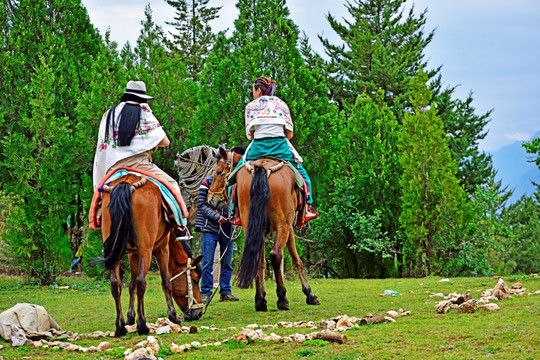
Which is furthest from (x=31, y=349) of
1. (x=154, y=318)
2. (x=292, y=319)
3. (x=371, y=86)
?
(x=371, y=86)

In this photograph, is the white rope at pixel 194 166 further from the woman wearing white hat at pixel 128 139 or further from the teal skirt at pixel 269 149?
the woman wearing white hat at pixel 128 139

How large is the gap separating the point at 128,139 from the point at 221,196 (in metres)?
2.54

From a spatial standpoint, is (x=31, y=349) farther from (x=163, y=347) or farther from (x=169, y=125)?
(x=169, y=125)

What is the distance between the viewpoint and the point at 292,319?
23.8ft

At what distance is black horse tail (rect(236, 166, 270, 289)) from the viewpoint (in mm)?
7527

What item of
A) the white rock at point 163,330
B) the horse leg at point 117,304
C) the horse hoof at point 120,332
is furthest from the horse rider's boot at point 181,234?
the horse hoof at point 120,332

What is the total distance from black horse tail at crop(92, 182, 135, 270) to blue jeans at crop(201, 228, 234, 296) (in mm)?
3324

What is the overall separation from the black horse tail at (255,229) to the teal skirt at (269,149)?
44 cm

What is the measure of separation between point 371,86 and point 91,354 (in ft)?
84.8

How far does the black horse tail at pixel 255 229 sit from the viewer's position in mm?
7527

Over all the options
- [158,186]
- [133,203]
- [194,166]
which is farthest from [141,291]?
[194,166]

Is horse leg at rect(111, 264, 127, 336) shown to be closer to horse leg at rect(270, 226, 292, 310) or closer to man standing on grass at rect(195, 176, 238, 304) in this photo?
horse leg at rect(270, 226, 292, 310)

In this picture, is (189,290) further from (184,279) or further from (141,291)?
(141,291)

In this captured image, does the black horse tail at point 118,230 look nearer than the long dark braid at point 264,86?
Yes
